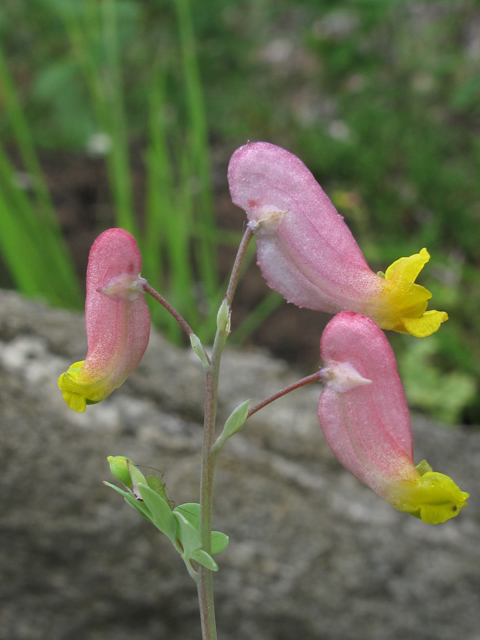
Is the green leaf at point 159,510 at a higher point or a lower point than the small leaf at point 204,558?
higher

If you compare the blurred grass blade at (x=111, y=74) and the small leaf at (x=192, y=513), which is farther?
the blurred grass blade at (x=111, y=74)

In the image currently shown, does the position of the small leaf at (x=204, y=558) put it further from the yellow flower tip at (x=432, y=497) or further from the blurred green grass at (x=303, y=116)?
the blurred green grass at (x=303, y=116)

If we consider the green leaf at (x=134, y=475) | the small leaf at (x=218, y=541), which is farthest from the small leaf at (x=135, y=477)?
the small leaf at (x=218, y=541)

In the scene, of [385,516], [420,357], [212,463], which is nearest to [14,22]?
[420,357]

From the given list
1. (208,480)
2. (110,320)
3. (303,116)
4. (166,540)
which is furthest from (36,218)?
(303,116)

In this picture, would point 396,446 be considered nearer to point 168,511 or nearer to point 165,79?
point 168,511

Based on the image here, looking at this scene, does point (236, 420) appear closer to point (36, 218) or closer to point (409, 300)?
point (409, 300)

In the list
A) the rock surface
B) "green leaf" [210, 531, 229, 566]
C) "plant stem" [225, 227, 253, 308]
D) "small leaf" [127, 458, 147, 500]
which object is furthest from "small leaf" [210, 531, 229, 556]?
the rock surface
